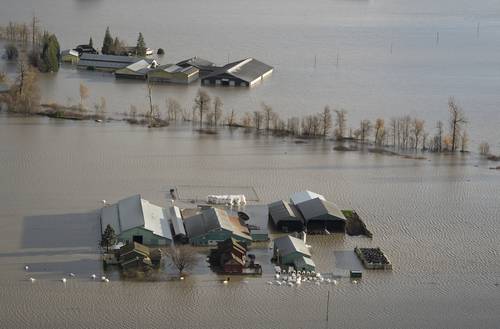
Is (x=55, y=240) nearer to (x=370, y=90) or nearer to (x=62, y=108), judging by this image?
(x=62, y=108)

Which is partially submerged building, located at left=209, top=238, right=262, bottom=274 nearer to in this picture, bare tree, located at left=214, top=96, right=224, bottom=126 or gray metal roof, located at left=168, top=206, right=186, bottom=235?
gray metal roof, located at left=168, top=206, right=186, bottom=235

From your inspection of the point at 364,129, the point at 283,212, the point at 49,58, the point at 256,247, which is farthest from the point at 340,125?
the point at 49,58

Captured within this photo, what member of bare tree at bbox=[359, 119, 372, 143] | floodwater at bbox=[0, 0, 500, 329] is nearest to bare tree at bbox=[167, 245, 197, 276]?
floodwater at bbox=[0, 0, 500, 329]

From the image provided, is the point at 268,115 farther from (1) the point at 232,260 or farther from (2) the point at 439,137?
(1) the point at 232,260

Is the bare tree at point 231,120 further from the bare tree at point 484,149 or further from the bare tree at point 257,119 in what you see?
the bare tree at point 484,149

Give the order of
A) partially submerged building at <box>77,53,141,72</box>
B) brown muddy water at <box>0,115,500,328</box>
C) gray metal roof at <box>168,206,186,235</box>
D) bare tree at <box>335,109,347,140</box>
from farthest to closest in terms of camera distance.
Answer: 1. partially submerged building at <box>77,53,141,72</box>
2. bare tree at <box>335,109,347,140</box>
3. gray metal roof at <box>168,206,186,235</box>
4. brown muddy water at <box>0,115,500,328</box>
